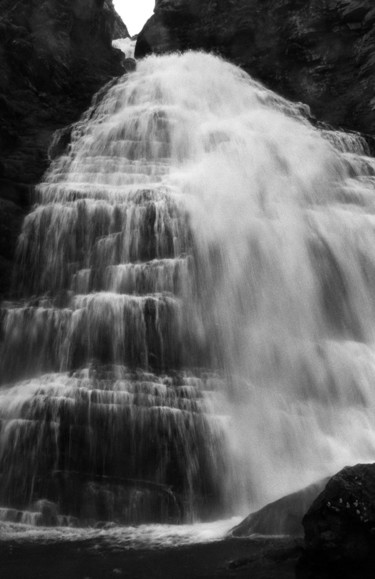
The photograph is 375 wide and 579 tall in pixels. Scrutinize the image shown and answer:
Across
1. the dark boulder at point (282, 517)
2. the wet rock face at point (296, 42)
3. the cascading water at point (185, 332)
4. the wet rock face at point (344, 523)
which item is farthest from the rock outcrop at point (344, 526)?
the wet rock face at point (296, 42)

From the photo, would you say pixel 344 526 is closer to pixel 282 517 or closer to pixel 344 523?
pixel 344 523

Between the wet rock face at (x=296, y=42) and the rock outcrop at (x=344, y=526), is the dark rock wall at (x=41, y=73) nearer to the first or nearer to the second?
the wet rock face at (x=296, y=42)

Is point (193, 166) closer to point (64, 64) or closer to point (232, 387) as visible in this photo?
point (232, 387)

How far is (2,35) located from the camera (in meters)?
32.6

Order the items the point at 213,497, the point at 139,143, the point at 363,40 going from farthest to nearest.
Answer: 1. the point at 363,40
2. the point at 139,143
3. the point at 213,497

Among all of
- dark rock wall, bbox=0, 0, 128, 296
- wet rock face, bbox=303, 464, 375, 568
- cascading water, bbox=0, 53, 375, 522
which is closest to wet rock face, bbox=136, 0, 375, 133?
dark rock wall, bbox=0, 0, 128, 296

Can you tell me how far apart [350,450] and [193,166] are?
1423cm

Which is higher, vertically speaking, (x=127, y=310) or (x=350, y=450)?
(x=127, y=310)

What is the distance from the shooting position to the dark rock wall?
25.4 m

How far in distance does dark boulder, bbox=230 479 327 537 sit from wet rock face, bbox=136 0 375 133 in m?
29.3

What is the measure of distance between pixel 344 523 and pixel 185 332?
8.49 meters

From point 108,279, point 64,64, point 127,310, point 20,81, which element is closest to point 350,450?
point 127,310

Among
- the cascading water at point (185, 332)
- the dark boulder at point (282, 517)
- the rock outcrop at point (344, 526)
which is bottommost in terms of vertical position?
the rock outcrop at point (344, 526)

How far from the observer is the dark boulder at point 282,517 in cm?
1148
